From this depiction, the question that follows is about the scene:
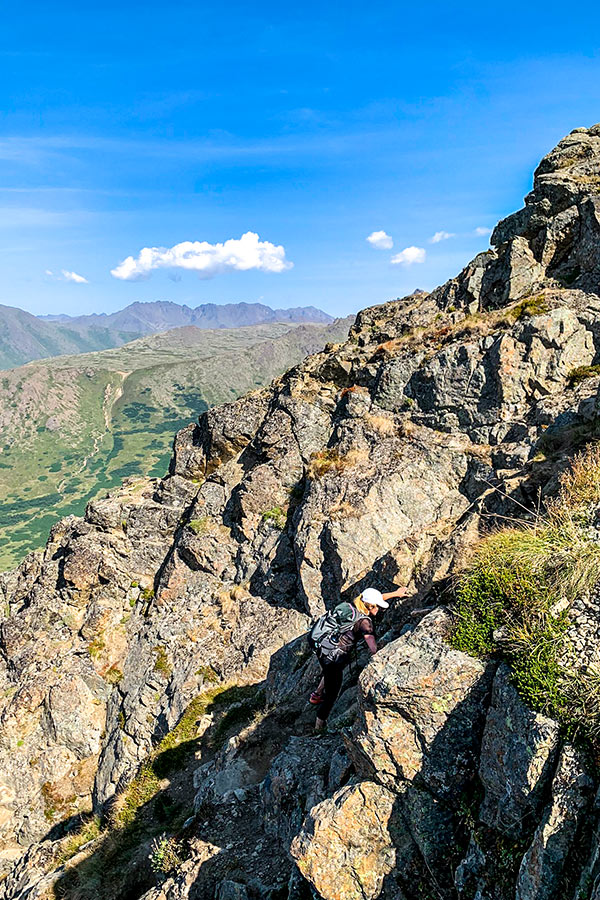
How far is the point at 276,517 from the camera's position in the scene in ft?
92.7

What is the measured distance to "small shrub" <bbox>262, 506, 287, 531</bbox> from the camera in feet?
91.7

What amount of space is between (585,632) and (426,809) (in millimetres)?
Answer: 4238

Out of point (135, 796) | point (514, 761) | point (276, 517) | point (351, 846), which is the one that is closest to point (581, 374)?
point (276, 517)

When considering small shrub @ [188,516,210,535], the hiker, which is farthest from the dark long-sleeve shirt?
small shrub @ [188,516,210,535]

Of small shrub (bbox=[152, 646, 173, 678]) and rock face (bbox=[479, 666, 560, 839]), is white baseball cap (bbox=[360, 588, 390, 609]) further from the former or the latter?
small shrub (bbox=[152, 646, 173, 678])

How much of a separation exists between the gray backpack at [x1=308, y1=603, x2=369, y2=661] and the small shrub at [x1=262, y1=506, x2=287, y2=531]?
14466 mm

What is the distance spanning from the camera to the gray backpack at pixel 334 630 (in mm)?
Result: 13203

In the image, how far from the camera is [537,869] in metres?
6.31

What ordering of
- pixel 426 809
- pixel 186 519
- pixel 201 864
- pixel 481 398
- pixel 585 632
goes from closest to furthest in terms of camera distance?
1. pixel 585 632
2. pixel 426 809
3. pixel 201 864
4. pixel 481 398
5. pixel 186 519

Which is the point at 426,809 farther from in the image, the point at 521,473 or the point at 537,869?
A: the point at 521,473

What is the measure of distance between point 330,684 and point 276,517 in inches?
589

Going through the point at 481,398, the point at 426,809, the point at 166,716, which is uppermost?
the point at 481,398

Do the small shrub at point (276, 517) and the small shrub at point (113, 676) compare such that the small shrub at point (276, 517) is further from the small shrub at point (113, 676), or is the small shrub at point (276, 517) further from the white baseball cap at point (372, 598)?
the white baseball cap at point (372, 598)

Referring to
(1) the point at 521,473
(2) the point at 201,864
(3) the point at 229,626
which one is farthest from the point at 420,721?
(3) the point at 229,626
